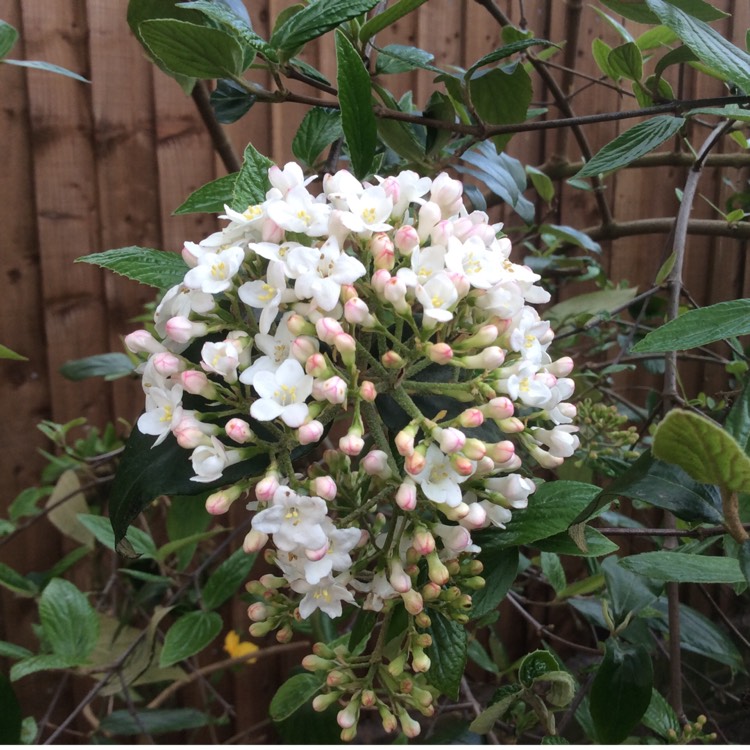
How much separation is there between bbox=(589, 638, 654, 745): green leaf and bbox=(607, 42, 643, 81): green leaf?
2.12 ft

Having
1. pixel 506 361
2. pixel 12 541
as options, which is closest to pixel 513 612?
pixel 12 541

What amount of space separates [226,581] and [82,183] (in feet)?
3.17

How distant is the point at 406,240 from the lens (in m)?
0.46

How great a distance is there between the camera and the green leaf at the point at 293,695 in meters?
0.77

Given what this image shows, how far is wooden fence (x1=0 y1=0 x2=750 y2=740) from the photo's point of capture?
1.35 m

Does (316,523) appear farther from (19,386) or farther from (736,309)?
(19,386)

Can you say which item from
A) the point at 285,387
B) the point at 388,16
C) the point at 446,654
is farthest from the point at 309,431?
the point at 388,16

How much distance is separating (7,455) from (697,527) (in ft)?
4.68

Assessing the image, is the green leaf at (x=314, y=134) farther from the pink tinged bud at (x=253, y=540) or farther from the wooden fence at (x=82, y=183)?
the wooden fence at (x=82, y=183)

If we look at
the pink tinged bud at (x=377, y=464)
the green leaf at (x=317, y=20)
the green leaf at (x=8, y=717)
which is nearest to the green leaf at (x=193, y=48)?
the green leaf at (x=317, y=20)

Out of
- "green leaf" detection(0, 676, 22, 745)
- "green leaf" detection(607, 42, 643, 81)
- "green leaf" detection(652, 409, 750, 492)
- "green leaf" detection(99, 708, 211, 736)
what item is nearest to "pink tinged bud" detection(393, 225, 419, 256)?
"green leaf" detection(652, 409, 750, 492)

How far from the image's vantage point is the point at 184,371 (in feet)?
1.51

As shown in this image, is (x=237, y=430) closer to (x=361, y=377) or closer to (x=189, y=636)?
(x=361, y=377)

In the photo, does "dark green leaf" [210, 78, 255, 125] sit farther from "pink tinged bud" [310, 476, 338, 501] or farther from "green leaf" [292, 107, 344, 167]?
"pink tinged bud" [310, 476, 338, 501]
